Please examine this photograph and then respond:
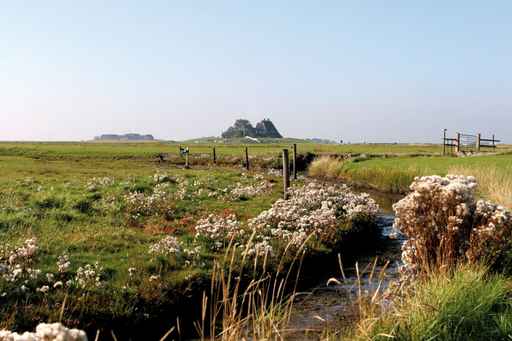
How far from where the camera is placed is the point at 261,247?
44.2ft

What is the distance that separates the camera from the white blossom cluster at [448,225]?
387 inches

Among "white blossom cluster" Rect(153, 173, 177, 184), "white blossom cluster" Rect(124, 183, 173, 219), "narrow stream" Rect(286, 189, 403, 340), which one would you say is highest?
"white blossom cluster" Rect(153, 173, 177, 184)

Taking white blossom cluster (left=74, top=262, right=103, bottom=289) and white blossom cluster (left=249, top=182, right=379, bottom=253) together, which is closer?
white blossom cluster (left=74, top=262, right=103, bottom=289)

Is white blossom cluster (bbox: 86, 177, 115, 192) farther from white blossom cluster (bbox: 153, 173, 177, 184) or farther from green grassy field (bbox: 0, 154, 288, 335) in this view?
white blossom cluster (bbox: 153, 173, 177, 184)

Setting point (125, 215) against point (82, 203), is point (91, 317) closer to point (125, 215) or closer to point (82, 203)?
point (125, 215)

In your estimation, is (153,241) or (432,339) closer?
(432,339)

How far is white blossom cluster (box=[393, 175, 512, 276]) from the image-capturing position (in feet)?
32.2

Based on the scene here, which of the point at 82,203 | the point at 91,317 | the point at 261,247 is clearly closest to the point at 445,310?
the point at 261,247

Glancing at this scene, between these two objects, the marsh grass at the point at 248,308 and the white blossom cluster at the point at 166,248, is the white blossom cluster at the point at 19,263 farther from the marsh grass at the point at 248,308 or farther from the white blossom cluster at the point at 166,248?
the marsh grass at the point at 248,308

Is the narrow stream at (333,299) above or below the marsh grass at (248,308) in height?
below

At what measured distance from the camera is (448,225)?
31.7 ft

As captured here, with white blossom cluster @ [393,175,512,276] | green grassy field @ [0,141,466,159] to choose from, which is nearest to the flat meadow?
white blossom cluster @ [393,175,512,276]

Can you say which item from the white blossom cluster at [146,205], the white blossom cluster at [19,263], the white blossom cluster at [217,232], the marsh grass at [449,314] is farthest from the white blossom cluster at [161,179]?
the marsh grass at [449,314]

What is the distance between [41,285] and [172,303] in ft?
10.2
